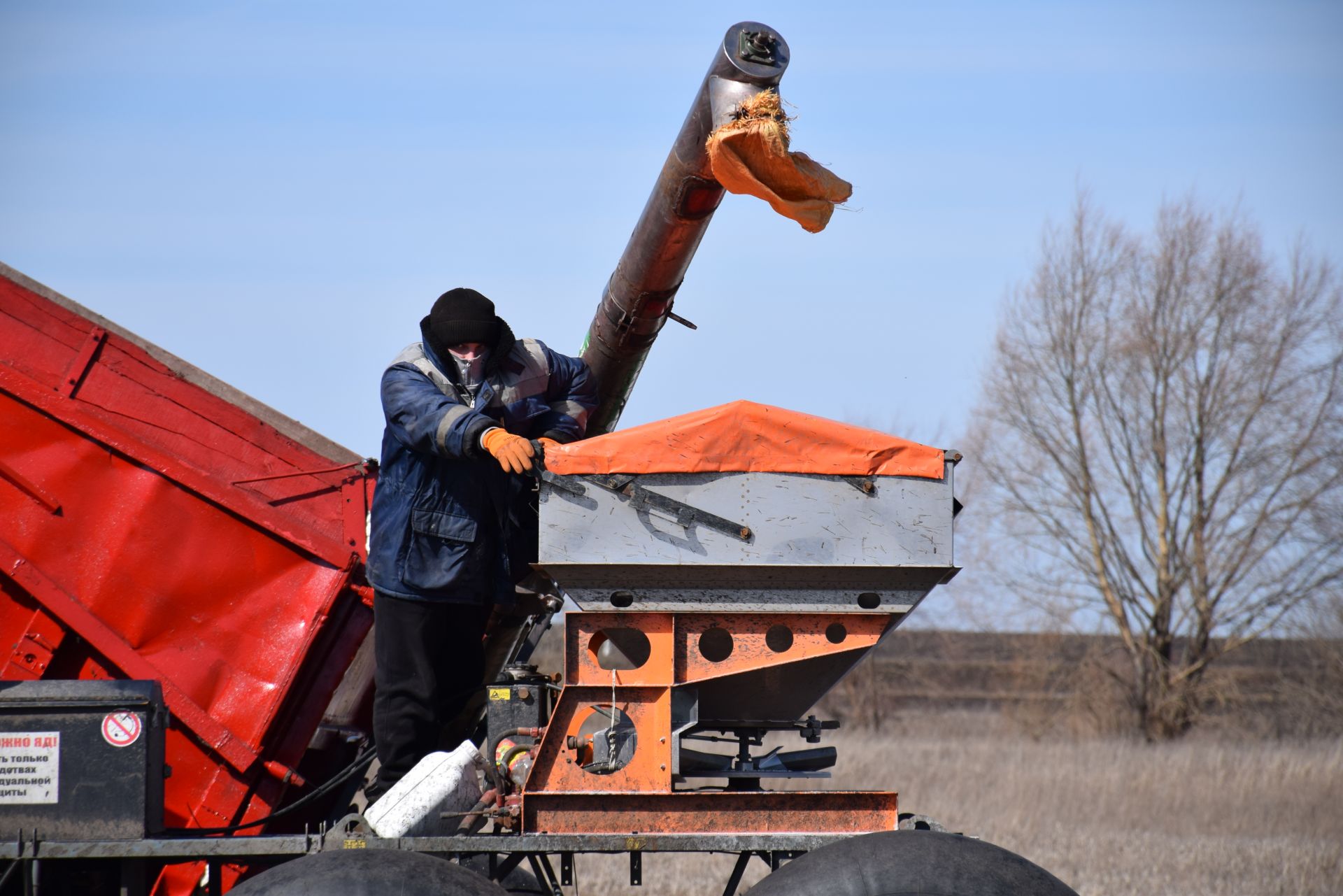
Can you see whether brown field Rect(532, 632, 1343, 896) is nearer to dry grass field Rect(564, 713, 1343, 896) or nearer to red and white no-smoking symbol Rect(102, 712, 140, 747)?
dry grass field Rect(564, 713, 1343, 896)

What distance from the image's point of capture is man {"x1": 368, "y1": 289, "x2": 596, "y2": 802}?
13.9ft

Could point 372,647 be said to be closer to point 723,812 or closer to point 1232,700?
point 723,812

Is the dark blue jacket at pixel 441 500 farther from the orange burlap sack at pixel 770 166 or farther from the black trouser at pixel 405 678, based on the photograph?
the orange burlap sack at pixel 770 166

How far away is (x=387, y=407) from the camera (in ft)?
13.9

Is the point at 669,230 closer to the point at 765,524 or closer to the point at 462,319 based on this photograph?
the point at 462,319

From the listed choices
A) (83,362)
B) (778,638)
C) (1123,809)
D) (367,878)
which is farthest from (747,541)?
(1123,809)

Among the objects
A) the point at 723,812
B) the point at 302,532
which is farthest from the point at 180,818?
the point at 723,812

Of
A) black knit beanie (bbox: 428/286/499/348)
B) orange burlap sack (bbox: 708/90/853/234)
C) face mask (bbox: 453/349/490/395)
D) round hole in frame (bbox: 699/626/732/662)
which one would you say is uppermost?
orange burlap sack (bbox: 708/90/853/234)

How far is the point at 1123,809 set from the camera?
1178cm

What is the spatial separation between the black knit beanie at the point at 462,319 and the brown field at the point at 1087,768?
4557 millimetres

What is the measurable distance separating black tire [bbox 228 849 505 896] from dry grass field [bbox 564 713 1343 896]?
448 centimetres

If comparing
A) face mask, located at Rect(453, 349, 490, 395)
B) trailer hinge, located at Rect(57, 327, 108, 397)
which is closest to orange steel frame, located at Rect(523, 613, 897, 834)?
face mask, located at Rect(453, 349, 490, 395)

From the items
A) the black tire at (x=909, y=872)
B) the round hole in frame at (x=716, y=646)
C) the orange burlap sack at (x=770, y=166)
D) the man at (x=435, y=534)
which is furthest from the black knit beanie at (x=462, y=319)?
the black tire at (x=909, y=872)

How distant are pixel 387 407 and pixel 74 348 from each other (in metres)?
1.49
